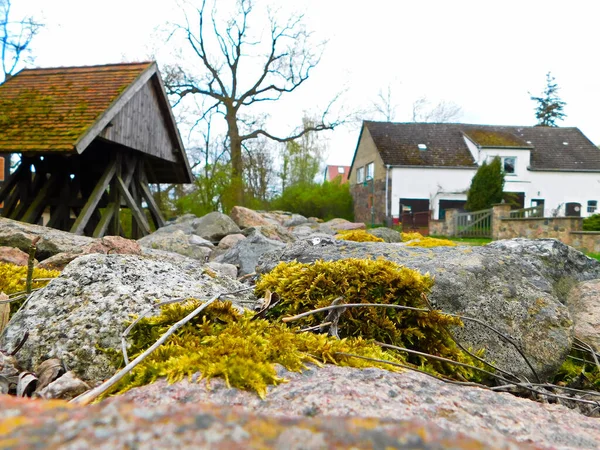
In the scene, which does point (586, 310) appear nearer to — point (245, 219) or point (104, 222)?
point (104, 222)

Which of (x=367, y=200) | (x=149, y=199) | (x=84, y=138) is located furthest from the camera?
(x=367, y=200)

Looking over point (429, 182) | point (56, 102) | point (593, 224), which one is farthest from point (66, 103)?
point (429, 182)

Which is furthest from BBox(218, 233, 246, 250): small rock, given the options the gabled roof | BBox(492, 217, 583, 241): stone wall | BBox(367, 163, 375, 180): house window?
BBox(367, 163, 375, 180): house window

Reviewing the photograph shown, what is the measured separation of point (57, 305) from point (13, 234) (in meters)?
4.25

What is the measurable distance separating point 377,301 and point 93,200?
→ 30.0ft

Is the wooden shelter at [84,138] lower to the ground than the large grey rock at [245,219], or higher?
higher

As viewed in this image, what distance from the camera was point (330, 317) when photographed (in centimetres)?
207

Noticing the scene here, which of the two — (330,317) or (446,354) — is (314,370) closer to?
(330,317)

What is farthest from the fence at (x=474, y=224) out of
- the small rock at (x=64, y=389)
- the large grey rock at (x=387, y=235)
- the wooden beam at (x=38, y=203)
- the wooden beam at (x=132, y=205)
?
the small rock at (x=64, y=389)

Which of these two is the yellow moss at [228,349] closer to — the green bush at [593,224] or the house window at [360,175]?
the green bush at [593,224]

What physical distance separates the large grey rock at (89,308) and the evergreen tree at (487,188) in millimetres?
26545

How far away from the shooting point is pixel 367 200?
35.9 metres

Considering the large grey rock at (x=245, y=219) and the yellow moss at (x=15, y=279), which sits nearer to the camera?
the yellow moss at (x=15, y=279)

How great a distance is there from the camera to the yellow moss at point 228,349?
125 centimetres
